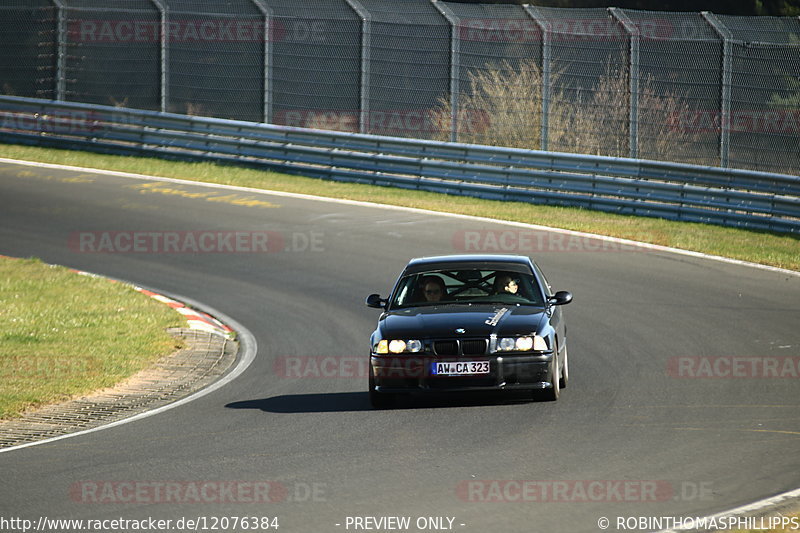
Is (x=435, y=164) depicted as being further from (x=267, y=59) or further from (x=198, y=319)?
(x=198, y=319)

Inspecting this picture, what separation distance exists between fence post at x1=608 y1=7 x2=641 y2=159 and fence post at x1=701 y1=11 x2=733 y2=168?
56.4 inches

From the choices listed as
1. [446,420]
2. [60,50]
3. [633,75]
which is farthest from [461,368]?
[60,50]

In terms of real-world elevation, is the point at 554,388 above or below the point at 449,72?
below

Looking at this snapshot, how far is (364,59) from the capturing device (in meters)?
26.5

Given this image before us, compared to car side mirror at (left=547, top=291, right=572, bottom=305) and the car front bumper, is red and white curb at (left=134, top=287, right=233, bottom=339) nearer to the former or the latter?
the car front bumper

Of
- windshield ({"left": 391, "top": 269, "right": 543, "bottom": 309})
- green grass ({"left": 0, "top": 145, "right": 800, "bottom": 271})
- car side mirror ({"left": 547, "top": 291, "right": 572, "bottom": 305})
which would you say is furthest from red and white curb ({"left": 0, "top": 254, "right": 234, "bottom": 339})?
green grass ({"left": 0, "top": 145, "right": 800, "bottom": 271})

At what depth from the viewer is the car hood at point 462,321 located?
35.5 feet

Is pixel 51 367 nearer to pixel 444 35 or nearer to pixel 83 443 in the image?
pixel 83 443

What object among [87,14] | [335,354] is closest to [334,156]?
[87,14]

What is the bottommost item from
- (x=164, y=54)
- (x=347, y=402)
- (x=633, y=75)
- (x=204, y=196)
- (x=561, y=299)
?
(x=347, y=402)

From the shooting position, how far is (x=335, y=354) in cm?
1370

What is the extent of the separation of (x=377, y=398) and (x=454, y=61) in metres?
15.3

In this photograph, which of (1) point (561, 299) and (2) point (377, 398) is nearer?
(2) point (377, 398)

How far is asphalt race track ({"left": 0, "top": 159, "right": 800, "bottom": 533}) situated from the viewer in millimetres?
7910
